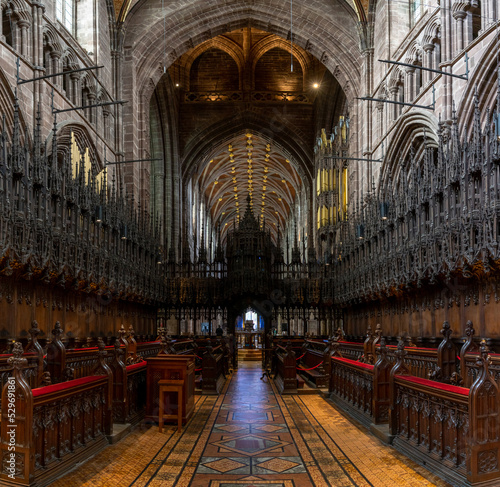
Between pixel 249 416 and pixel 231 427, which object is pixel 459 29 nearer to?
pixel 249 416

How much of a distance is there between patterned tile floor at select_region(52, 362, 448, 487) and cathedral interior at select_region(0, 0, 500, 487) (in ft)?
0.13

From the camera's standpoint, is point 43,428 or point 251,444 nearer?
point 43,428

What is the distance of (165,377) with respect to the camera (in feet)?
25.5

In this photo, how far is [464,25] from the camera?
12.2 metres

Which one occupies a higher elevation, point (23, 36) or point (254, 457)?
point (23, 36)

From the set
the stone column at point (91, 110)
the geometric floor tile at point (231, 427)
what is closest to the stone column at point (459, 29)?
the geometric floor tile at point (231, 427)

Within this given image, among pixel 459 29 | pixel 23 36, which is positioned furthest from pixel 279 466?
pixel 23 36

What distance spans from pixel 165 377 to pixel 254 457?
7.41 feet

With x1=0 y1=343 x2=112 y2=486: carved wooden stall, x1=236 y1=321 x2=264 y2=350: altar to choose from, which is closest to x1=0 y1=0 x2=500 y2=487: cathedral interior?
x1=0 y1=343 x2=112 y2=486: carved wooden stall

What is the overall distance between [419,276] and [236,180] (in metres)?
35.3

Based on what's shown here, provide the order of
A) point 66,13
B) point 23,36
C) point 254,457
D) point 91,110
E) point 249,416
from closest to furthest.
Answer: point 254,457
point 249,416
point 23,36
point 66,13
point 91,110

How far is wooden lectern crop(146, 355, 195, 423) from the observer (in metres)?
7.68

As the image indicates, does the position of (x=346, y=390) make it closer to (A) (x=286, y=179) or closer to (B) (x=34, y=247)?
(B) (x=34, y=247)

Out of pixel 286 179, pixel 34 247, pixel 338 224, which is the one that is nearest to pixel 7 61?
pixel 34 247
